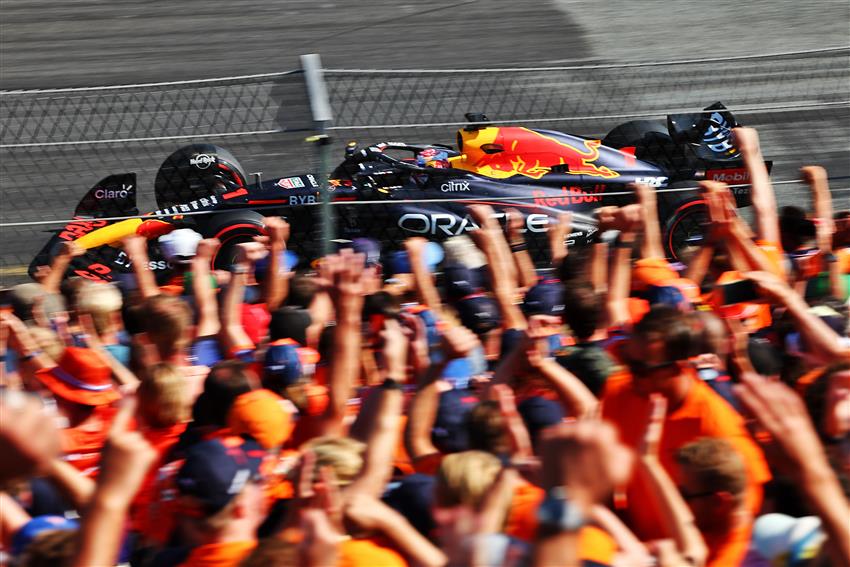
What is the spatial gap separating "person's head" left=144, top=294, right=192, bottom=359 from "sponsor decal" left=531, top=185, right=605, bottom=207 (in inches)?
161

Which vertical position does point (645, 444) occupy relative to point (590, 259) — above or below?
below

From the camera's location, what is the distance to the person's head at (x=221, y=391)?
3449 millimetres

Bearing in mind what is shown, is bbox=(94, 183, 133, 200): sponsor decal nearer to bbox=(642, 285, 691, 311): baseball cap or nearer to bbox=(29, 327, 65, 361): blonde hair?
bbox=(29, 327, 65, 361): blonde hair

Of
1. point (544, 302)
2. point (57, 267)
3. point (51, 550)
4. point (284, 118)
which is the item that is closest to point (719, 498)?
point (51, 550)

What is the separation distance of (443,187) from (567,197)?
91 cm

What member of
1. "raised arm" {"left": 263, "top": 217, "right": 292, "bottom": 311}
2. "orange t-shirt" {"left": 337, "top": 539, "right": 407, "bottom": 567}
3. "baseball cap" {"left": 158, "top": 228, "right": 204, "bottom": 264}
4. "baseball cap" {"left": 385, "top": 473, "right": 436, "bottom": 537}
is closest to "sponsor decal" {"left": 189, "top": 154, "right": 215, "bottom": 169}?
"baseball cap" {"left": 158, "top": 228, "right": 204, "bottom": 264}

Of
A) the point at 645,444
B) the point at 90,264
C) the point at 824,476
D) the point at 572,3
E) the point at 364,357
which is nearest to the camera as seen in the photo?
the point at 824,476

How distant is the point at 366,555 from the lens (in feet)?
8.89

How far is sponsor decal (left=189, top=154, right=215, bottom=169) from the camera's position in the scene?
25.0ft

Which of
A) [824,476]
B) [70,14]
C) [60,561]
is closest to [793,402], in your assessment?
[824,476]

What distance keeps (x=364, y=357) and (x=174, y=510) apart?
1.56m

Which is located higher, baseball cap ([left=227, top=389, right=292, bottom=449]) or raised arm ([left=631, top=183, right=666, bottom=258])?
raised arm ([left=631, top=183, right=666, bottom=258])

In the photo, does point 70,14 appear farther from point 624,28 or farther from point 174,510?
point 174,510

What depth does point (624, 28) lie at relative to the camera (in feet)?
49.2
